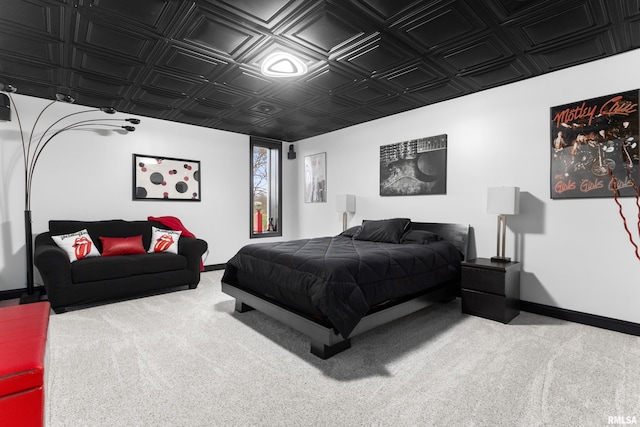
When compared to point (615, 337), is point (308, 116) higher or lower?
higher

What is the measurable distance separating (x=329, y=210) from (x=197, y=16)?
4.01 metres

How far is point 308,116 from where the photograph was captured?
191 inches

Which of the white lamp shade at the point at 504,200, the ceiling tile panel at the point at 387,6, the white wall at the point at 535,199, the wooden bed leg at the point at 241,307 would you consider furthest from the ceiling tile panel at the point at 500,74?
the wooden bed leg at the point at 241,307

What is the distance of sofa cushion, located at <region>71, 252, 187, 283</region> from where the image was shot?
338 cm

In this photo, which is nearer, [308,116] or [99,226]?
[99,226]

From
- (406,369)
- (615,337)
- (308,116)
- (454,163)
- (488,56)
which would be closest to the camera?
(406,369)

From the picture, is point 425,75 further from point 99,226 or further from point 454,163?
point 99,226

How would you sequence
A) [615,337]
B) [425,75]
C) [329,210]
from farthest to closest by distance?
[329,210], [425,75], [615,337]

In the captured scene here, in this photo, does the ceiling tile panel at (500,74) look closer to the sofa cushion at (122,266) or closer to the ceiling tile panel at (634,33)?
the ceiling tile panel at (634,33)

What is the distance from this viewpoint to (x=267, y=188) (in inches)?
258

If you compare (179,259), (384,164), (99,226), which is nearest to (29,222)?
(99,226)

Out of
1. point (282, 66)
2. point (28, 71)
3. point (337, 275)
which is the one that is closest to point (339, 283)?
point (337, 275)

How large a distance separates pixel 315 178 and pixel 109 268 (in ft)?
12.3

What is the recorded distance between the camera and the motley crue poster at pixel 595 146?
2.80 meters
